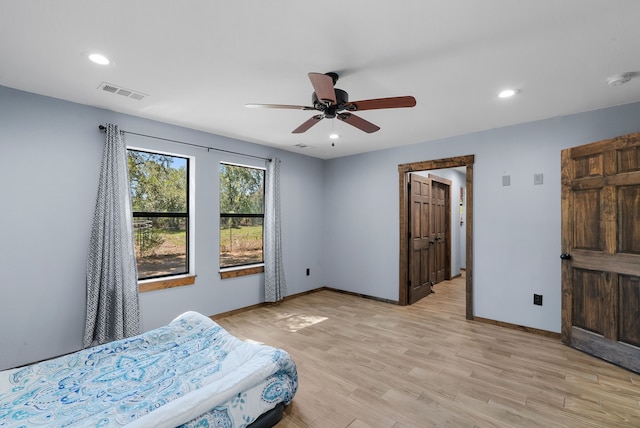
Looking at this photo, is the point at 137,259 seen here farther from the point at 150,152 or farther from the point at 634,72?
the point at 634,72

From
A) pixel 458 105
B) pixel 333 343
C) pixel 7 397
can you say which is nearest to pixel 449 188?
pixel 458 105

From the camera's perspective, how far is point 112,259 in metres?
3.19

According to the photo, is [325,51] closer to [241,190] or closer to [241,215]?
[241,190]

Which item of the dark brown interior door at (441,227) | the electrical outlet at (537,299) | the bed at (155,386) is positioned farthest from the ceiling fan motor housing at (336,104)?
the dark brown interior door at (441,227)

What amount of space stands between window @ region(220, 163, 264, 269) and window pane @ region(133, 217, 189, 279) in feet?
1.88

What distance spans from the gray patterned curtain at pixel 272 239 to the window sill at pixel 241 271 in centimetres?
11

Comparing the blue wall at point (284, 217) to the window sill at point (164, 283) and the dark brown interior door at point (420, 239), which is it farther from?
the dark brown interior door at point (420, 239)

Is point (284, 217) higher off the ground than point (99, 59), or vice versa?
point (99, 59)

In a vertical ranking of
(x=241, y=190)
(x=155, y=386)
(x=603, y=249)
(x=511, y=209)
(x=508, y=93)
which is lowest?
(x=155, y=386)

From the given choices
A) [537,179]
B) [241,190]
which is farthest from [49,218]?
[537,179]

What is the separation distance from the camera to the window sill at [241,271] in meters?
4.33

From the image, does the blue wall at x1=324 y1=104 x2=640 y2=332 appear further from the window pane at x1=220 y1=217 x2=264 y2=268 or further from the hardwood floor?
the window pane at x1=220 y1=217 x2=264 y2=268

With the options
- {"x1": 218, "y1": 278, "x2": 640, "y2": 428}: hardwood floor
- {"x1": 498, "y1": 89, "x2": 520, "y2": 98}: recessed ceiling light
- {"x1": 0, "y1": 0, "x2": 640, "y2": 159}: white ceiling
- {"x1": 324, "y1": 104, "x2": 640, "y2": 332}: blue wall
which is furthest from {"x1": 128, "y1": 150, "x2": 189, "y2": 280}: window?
{"x1": 498, "y1": 89, "x2": 520, "y2": 98}: recessed ceiling light

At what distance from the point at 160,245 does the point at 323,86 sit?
10.00 feet
